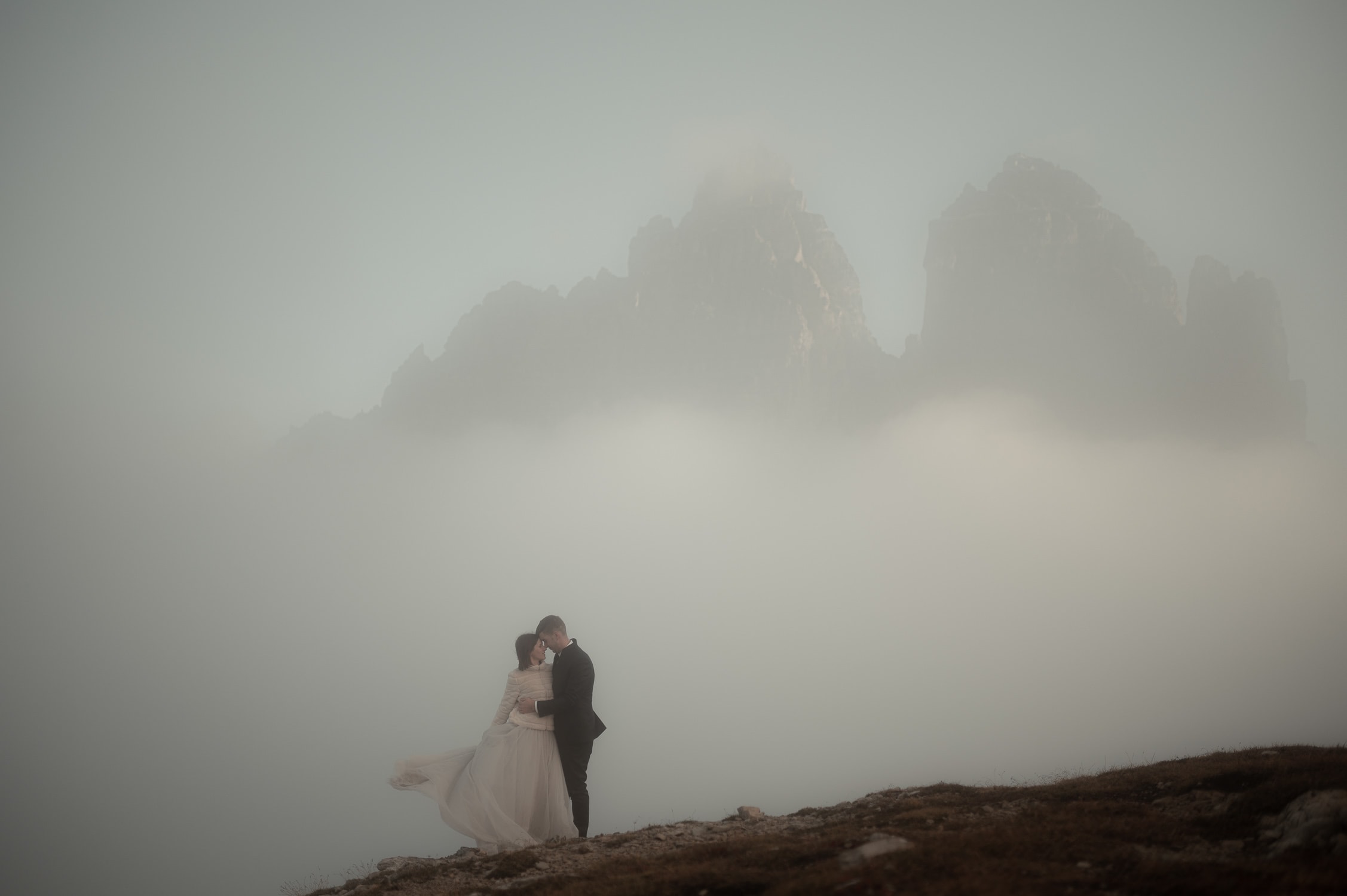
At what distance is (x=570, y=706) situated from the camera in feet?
51.4

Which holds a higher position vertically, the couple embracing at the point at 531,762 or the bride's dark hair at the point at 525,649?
the bride's dark hair at the point at 525,649

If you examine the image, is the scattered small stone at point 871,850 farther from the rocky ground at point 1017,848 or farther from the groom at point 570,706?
the groom at point 570,706

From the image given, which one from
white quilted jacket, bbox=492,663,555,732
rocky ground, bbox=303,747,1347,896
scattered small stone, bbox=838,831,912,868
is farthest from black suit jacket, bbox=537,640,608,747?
scattered small stone, bbox=838,831,912,868

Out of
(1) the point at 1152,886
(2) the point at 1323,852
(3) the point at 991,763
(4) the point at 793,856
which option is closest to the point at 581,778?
(4) the point at 793,856

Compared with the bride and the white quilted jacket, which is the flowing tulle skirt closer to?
the bride

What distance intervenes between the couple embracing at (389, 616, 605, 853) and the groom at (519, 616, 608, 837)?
0.06 ft

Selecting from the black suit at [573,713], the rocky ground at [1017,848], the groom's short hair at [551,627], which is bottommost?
the rocky ground at [1017,848]

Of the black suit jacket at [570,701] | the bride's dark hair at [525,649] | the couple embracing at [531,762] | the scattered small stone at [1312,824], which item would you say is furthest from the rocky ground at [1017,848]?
the bride's dark hair at [525,649]

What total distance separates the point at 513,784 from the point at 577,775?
60.1 inches

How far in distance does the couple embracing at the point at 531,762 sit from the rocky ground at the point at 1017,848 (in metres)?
0.80

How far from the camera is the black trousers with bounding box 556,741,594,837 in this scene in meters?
15.8

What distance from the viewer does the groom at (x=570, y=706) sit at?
1572 cm

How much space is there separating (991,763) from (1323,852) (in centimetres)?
23012

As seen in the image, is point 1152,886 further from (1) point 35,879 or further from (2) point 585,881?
(1) point 35,879
